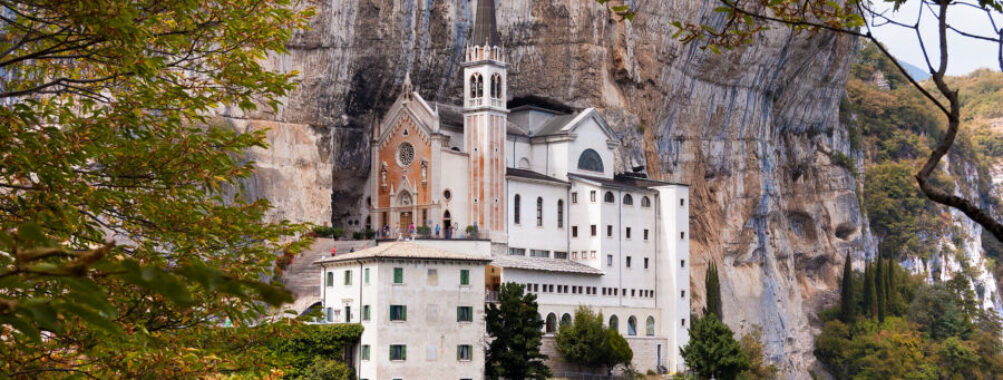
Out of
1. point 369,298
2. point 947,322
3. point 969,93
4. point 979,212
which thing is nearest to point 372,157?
point 369,298

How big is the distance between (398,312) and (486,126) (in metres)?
14.2

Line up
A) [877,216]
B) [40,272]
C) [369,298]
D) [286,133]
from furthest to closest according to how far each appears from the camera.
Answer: [877,216], [286,133], [369,298], [40,272]

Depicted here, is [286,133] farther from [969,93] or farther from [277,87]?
[969,93]

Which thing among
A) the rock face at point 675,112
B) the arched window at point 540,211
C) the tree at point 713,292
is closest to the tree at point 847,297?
the rock face at point 675,112

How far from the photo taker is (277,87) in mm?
16469

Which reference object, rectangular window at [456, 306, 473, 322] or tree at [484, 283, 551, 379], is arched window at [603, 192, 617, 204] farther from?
rectangular window at [456, 306, 473, 322]

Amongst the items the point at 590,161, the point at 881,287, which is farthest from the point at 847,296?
the point at 590,161

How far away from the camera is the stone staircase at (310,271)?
178ft

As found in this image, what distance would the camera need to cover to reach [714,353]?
198ft

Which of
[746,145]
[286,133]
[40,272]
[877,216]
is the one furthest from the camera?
[877,216]

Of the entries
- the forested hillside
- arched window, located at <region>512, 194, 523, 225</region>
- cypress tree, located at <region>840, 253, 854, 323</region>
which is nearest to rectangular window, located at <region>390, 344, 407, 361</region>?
arched window, located at <region>512, 194, 523, 225</region>

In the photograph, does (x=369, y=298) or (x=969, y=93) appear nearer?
(x=369, y=298)

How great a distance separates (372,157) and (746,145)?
26485mm

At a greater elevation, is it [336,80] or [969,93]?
[969,93]
